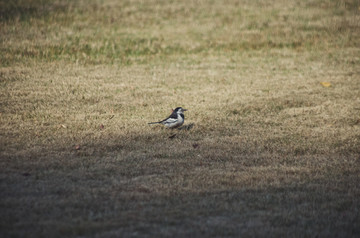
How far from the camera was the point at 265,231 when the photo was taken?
482cm

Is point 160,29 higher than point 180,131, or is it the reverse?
point 160,29

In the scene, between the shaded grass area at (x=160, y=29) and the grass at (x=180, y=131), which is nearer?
the grass at (x=180, y=131)

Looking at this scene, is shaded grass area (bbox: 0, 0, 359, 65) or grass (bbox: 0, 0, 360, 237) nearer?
grass (bbox: 0, 0, 360, 237)

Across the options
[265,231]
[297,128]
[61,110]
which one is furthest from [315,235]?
[61,110]

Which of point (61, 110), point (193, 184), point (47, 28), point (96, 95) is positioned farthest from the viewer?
point (47, 28)

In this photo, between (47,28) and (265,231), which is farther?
(47,28)

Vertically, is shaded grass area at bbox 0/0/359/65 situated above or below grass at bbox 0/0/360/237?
above

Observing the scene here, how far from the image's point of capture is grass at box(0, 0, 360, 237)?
205 inches

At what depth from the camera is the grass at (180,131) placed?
17.0 feet

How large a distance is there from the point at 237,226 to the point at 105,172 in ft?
8.17

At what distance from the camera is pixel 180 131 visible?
29.5 feet

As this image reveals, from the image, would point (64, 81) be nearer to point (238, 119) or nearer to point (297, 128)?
point (238, 119)

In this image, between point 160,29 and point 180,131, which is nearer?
point 180,131

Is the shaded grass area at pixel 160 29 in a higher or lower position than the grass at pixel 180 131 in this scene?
higher
